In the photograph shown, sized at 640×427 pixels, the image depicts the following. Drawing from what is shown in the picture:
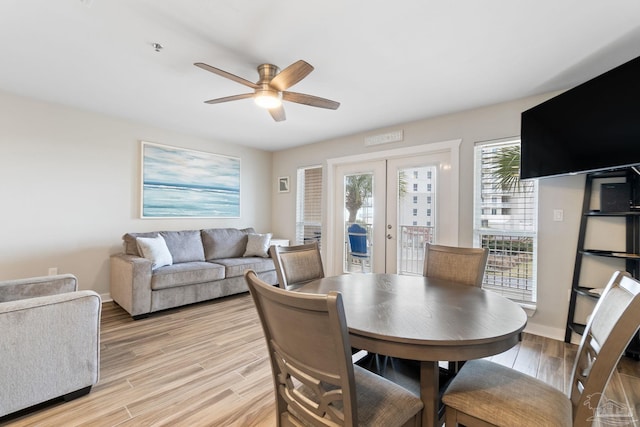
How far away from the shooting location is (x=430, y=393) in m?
1.19

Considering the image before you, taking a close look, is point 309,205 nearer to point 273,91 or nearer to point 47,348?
point 273,91

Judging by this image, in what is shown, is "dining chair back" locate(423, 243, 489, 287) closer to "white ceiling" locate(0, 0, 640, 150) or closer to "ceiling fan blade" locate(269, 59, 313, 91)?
"white ceiling" locate(0, 0, 640, 150)

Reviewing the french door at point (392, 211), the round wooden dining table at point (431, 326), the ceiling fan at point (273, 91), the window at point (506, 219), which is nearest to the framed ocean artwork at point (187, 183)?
the french door at point (392, 211)

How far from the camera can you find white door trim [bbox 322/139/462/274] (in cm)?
342

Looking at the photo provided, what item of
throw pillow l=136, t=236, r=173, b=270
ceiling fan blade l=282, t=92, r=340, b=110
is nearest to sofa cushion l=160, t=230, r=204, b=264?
throw pillow l=136, t=236, r=173, b=270

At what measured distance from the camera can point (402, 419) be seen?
1099mm

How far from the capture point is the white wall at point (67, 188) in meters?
3.15

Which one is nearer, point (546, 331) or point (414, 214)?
point (546, 331)

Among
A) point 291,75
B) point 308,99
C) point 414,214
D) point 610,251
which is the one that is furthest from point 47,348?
point 610,251

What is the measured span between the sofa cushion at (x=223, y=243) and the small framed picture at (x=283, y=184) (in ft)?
3.90

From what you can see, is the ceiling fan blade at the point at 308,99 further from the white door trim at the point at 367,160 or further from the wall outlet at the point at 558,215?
the wall outlet at the point at 558,215

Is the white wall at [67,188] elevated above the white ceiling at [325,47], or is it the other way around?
the white ceiling at [325,47]

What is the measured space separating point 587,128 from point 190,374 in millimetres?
3590

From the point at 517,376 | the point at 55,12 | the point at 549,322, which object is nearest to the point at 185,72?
the point at 55,12
